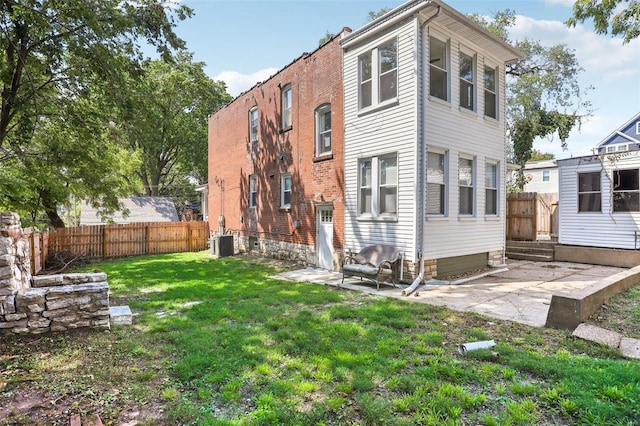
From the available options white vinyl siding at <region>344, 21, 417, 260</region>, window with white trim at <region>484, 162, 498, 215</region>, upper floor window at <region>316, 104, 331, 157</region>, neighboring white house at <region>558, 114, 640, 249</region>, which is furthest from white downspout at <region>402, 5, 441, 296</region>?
neighboring white house at <region>558, 114, 640, 249</region>

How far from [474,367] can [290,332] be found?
2417 millimetres

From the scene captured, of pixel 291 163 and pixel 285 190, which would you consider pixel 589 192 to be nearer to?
pixel 291 163

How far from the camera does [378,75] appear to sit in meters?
9.38

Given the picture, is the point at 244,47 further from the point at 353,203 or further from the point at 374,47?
the point at 353,203

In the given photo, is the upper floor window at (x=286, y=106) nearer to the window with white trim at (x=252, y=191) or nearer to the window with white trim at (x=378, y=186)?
the window with white trim at (x=252, y=191)

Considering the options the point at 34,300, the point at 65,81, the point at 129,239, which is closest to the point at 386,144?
the point at 34,300

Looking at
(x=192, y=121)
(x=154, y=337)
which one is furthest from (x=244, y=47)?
(x=192, y=121)

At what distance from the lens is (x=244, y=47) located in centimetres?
1140

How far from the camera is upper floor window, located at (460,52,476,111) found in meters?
9.79

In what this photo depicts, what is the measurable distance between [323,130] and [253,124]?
17.3ft

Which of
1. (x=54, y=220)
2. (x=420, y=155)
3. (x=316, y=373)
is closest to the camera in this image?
(x=316, y=373)

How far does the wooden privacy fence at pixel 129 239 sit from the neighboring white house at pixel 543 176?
1052 inches

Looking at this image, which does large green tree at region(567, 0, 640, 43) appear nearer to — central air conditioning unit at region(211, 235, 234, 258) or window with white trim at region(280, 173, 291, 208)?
window with white trim at region(280, 173, 291, 208)

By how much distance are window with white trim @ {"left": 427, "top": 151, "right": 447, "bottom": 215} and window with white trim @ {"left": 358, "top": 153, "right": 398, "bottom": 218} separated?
2.62 feet
